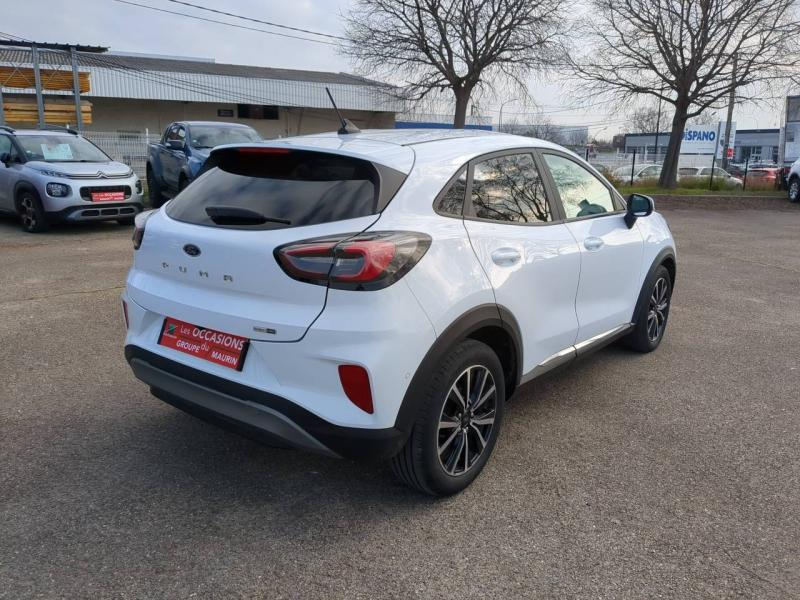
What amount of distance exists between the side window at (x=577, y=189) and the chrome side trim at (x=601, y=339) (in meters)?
0.78

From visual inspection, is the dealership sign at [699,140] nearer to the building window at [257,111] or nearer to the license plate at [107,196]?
the building window at [257,111]

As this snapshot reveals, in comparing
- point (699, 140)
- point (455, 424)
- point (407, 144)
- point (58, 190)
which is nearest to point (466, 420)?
point (455, 424)

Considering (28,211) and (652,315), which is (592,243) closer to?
(652,315)

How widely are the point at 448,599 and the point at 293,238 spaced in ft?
4.94

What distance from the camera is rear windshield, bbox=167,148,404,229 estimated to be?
2.85 meters

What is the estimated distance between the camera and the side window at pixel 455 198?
3123 mm

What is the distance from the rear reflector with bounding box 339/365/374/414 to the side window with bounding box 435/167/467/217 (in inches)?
35.0

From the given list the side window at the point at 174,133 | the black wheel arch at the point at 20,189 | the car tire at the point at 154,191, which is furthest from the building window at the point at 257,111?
the black wheel arch at the point at 20,189

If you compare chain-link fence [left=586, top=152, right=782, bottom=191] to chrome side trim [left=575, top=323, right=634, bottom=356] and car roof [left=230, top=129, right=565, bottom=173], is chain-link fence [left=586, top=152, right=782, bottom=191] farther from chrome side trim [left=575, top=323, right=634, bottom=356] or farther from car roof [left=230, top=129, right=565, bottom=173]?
car roof [left=230, top=129, right=565, bottom=173]

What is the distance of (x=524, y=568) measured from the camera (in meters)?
2.65

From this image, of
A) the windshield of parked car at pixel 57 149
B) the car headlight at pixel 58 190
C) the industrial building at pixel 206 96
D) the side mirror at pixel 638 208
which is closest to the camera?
the side mirror at pixel 638 208

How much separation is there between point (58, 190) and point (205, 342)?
29.9 feet

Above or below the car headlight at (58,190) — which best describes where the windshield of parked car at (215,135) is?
above

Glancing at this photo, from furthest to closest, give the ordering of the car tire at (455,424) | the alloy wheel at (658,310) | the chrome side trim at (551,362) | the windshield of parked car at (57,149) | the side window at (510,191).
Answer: the windshield of parked car at (57,149)
the alloy wheel at (658,310)
the chrome side trim at (551,362)
the side window at (510,191)
the car tire at (455,424)
